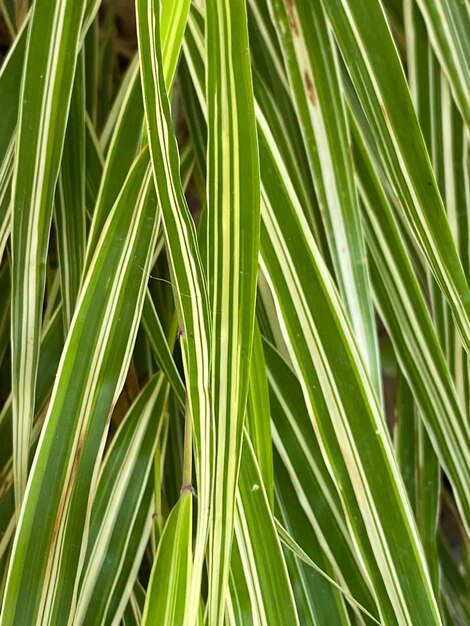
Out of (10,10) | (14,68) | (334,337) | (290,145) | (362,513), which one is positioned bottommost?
(362,513)

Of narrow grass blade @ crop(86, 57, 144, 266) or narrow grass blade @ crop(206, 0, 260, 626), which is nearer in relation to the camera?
narrow grass blade @ crop(206, 0, 260, 626)

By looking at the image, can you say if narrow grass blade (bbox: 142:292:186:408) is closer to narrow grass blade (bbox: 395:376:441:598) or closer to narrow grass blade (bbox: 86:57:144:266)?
narrow grass blade (bbox: 86:57:144:266)

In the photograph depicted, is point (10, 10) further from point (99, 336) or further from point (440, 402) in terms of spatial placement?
point (440, 402)

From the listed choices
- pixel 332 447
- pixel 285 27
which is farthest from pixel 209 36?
pixel 332 447

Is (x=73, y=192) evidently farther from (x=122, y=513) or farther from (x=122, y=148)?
(x=122, y=513)

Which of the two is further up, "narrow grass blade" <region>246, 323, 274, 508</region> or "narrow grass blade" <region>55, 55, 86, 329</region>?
"narrow grass blade" <region>55, 55, 86, 329</region>

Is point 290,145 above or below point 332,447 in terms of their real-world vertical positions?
above

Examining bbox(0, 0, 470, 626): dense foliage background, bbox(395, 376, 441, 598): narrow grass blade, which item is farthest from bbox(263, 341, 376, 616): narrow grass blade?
bbox(395, 376, 441, 598): narrow grass blade

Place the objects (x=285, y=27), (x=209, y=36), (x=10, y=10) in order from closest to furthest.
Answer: (x=209, y=36) → (x=285, y=27) → (x=10, y=10)
